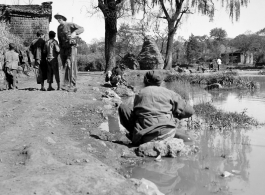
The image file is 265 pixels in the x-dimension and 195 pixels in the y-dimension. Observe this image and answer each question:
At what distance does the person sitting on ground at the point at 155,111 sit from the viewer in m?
5.18

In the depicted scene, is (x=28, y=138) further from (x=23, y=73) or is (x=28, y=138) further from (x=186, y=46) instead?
(x=186, y=46)

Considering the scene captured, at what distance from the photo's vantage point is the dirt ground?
11.0 feet

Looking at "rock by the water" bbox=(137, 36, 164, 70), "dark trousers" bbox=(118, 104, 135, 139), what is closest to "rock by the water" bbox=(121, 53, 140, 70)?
"rock by the water" bbox=(137, 36, 164, 70)

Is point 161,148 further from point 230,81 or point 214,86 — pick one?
point 230,81

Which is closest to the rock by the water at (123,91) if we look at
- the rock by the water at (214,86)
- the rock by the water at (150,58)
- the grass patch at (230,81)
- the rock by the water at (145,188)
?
the rock by the water at (214,86)

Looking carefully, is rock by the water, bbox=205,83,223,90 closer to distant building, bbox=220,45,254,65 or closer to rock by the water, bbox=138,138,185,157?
rock by the water, bbox=138,138,185,157

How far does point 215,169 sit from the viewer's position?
4750 mm

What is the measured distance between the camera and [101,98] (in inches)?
402

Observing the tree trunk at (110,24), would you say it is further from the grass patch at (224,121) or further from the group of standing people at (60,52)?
the grass patch at (224,121)

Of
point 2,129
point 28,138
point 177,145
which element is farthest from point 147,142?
point 2,129

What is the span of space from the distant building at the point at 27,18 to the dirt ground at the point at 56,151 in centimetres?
1430

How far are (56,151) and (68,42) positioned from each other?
221 inches

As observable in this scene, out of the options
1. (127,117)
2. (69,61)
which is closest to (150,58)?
(69,61)

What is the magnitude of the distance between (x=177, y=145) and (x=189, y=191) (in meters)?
1.17
